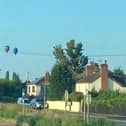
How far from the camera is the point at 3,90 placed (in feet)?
430

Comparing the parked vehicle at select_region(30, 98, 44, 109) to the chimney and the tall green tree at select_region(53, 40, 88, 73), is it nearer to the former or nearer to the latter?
the chimney

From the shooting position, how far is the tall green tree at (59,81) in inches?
4510

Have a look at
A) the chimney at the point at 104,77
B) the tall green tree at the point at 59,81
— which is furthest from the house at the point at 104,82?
the tall green tree at the point at 59,81

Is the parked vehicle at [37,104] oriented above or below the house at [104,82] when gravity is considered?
below

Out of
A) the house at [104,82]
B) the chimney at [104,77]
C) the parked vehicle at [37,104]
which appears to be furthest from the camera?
the house at [104,82]

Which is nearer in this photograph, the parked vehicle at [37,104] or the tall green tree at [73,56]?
the parked vehicle at [37,104]

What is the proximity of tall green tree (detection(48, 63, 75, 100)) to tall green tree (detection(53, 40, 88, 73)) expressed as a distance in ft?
97.0

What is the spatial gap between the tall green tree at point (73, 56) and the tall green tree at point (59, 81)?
97.0 ft

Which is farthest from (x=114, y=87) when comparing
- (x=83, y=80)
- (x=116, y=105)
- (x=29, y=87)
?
(x=29, y=87)

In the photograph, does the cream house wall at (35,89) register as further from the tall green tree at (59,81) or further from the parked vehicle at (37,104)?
the parked vehicle at (37,104)

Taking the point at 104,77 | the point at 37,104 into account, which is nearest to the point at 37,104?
the point at 37,104

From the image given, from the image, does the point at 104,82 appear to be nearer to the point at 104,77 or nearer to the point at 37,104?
the point at 104,77

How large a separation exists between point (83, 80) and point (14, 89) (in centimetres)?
2238

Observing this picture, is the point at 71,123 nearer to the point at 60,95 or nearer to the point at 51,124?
the point at 51,124
